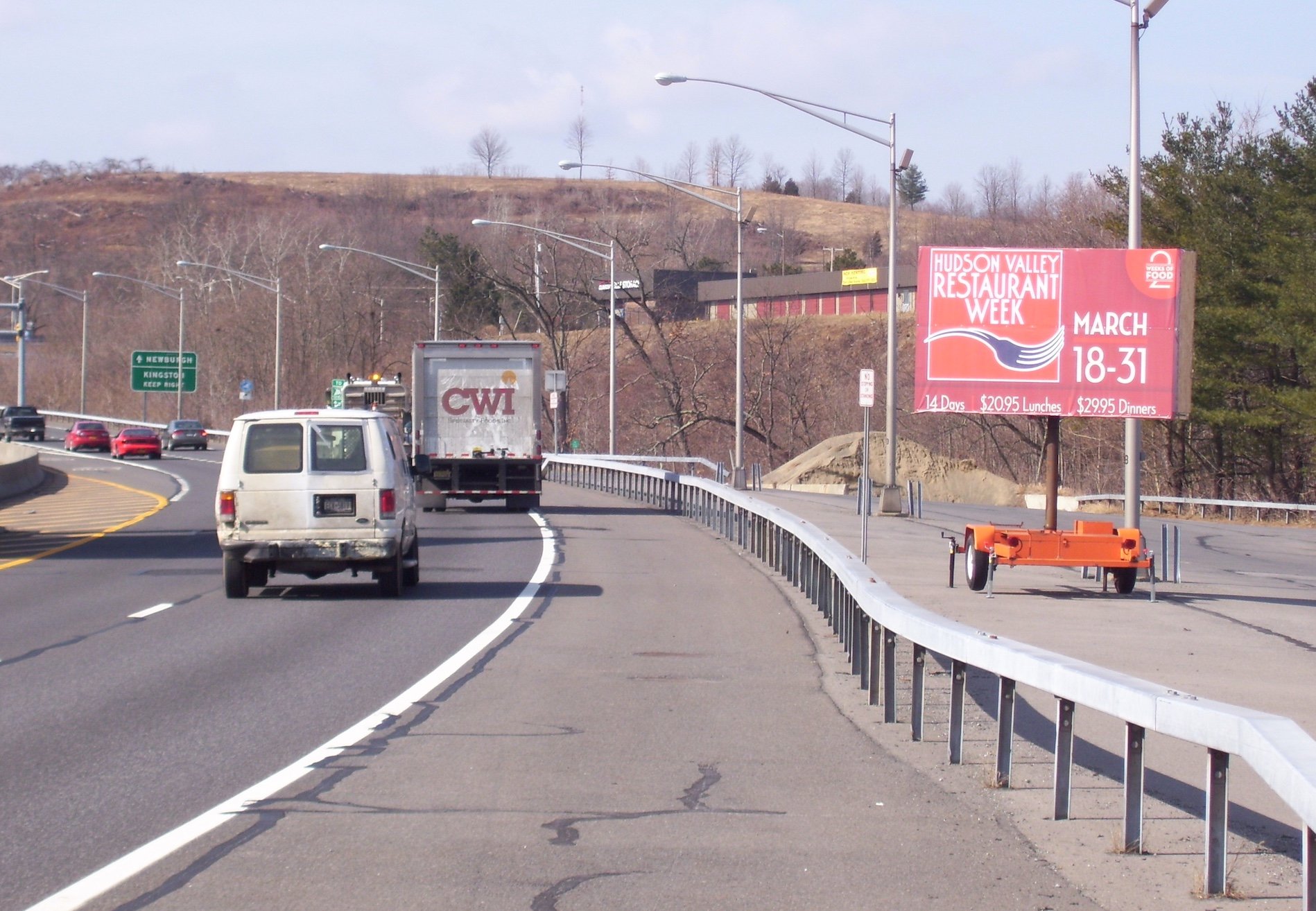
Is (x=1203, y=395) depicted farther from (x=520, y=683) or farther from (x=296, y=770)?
(x=296, y=770)

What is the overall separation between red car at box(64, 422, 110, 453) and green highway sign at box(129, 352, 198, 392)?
8.04 m

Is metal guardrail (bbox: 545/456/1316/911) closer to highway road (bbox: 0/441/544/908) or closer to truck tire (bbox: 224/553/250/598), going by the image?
highway road (bbox: 0/441/544/908)

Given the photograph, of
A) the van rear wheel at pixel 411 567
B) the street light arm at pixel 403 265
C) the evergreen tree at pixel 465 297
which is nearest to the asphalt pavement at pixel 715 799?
the van rear wheel at pixel 411 567

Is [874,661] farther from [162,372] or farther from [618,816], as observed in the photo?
[162,372]

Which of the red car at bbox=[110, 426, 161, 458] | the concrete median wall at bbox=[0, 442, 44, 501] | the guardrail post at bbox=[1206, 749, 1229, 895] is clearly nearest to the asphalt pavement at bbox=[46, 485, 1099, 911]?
the guardrail post at bbox=[1206, 749, 1229, 895]

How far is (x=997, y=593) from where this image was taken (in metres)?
17.6

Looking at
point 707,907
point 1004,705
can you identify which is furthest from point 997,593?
point 707,907

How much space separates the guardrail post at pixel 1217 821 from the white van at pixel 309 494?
469 inches

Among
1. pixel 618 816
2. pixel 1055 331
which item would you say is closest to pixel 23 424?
pixel 1055 331

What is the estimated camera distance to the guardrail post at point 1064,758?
688 cm

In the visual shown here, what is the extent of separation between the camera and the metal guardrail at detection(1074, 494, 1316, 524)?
3519 cm

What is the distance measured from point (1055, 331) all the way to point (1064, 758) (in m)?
12.8

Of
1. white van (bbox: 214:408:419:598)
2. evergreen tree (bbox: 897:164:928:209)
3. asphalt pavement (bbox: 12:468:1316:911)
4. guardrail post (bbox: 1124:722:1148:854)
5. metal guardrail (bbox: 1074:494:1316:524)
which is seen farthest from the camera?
evergreen tree (bbox: 897:164:928:209)

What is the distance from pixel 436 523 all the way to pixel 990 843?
2424 cm
